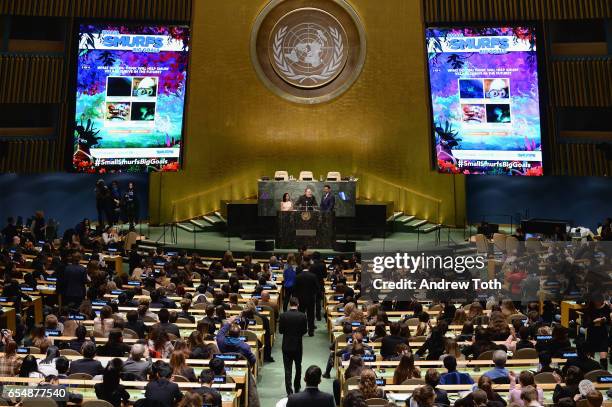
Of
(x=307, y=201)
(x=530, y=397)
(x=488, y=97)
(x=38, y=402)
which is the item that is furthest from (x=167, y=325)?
(x=488, y=97)

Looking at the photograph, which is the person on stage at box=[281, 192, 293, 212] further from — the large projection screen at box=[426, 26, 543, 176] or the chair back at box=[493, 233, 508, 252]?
the chair back at box=[493, 233, 508, 252]

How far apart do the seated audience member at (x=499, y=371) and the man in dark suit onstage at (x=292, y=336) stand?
10.7ft

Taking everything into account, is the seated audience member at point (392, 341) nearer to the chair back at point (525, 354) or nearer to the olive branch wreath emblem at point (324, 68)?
the chair back at point (525, 354)

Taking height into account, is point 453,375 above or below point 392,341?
below

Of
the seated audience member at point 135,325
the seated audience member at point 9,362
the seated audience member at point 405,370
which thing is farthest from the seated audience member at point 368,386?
the seated audience member at point 135,325

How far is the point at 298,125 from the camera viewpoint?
1129 inches

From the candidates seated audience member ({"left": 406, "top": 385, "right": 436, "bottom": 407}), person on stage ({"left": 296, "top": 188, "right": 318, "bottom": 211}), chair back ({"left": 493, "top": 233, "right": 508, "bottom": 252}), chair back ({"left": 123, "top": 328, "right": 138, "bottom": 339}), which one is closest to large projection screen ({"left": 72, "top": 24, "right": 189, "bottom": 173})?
person on stage ({"left": 296, "top": 188, "right": 318, "bottom": 211})

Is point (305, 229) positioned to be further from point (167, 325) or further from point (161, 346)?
point (161, 346)

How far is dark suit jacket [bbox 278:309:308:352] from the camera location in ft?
43.2

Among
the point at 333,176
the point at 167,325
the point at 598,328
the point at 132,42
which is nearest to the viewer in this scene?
the point at 167,325

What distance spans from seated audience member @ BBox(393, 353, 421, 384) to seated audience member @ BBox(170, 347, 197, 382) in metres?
2.39

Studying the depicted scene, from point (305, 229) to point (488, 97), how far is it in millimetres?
5926

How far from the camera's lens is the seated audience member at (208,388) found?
365 inches

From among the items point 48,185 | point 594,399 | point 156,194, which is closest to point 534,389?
point 594,399
